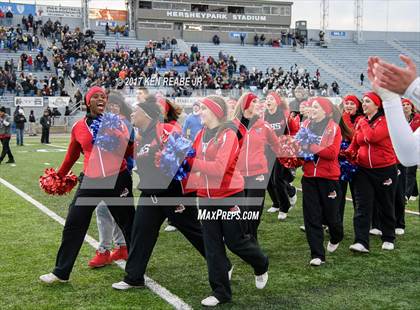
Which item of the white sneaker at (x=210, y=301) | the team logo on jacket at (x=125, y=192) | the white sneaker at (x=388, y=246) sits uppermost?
the team logo on jacket at (x=125, y=192)

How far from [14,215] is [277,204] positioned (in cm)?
409

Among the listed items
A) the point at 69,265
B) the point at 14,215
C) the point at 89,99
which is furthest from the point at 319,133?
the point at 14,215

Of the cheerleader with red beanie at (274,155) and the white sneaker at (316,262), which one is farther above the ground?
the cheerleader with red beanie at (274,155)

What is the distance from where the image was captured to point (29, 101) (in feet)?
96.4

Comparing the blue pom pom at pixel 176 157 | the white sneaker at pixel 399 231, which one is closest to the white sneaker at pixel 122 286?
the blue pom pom at pixel 176 157

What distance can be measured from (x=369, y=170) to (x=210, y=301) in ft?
8.87

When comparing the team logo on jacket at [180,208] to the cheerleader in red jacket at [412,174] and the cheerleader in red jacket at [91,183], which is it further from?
the cheerleader in red jacket at [412,174]

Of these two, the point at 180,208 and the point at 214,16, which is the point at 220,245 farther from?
the point at 214,16

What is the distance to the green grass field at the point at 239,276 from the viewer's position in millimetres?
4414

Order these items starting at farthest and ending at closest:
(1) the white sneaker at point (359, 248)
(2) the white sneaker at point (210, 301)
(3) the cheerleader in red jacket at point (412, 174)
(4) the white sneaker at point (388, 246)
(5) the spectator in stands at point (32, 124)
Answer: (5) the spectator in stands at point (32, 124)
(3) the cheerleader in red jacket at point (412, 174)
(4) the white sneaker at point (388, 246)
(1) the white sneaker at point (359, 248)
(2) the white sneaker at point (210, 301)

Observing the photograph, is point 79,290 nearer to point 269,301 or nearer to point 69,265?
point 69,265

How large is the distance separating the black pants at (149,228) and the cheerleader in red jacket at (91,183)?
1.61 feet

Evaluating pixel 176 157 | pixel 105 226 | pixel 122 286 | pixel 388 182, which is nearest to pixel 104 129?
pixel 176 157

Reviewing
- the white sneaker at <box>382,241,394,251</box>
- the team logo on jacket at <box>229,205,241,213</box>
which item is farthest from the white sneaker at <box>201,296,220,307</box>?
the white sneaker at <box>382,241,394,251</box>
